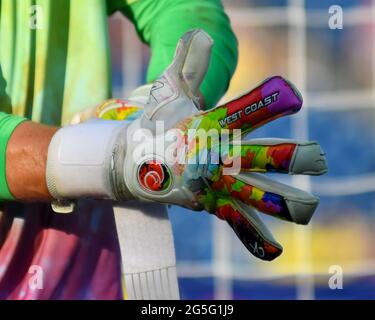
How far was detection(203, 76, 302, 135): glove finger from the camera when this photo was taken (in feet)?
2.73

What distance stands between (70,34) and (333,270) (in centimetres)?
86

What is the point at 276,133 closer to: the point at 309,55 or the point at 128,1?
the point at 309,55

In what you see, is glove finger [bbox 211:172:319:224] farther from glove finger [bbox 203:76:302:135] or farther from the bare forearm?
the bare forearm

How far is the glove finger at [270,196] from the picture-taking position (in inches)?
33.2

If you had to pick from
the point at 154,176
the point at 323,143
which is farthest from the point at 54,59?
the point at 323,143

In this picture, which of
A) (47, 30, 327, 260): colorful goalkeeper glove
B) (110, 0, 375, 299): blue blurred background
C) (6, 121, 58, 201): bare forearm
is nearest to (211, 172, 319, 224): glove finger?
(47, 30, 327, 260): colorful goalkeeper glove

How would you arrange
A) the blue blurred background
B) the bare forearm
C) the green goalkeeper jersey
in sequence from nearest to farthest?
the bare forearm < the green goalkeeper jersey < the blue blurred background

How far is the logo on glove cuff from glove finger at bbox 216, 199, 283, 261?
0.05m

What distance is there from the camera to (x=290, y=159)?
0.82 meters

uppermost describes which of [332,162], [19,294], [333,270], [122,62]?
[122,62]

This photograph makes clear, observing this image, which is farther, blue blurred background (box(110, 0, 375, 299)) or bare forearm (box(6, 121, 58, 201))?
blue blurred background (box(110, 0, 375, 299))

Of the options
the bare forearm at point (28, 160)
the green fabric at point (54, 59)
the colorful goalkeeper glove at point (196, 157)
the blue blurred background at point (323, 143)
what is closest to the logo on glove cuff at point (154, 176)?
the colorful goalkeeper glove at point (196, 157)
